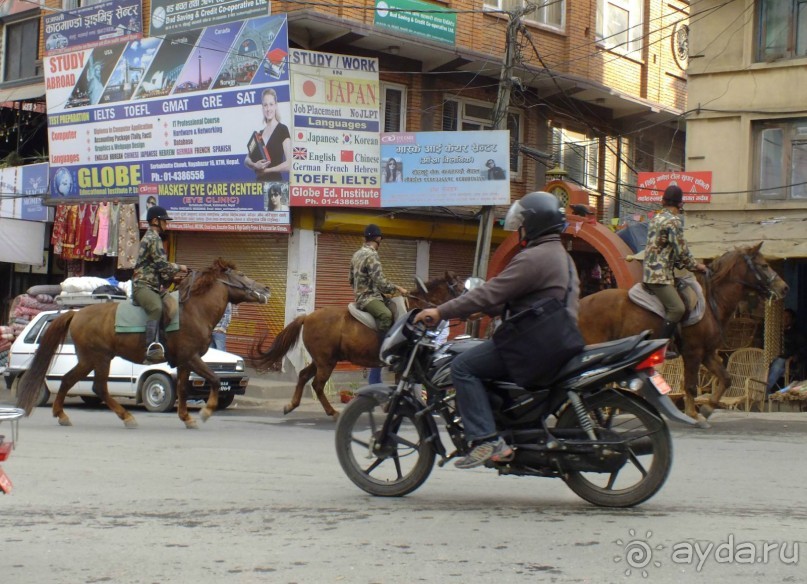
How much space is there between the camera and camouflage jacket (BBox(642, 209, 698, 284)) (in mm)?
12117

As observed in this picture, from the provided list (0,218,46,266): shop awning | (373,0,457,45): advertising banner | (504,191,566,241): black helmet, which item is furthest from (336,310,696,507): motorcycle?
(0,218,46,266): shop awning

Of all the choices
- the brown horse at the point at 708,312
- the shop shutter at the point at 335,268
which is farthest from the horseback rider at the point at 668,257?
the shop shutter at the point at 335,268

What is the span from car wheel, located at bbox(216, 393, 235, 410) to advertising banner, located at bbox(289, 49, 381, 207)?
435 cm

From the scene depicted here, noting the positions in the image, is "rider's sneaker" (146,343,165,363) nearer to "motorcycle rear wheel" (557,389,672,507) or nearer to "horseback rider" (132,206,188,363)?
"horseback rider" (132,206,188,363)

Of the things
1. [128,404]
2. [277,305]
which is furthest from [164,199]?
[128,404]

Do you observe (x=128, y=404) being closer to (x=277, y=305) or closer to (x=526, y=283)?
(x=277, y=305)

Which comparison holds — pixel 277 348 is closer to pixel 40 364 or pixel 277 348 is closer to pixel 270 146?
pixel 40 364

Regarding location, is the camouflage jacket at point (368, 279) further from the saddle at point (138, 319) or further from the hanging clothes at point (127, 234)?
the hanging clothes at point (127, 234)

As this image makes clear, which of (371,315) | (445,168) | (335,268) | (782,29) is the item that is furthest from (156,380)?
(782,29)

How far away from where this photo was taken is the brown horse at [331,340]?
554 inches

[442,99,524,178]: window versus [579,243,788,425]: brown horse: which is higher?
[442,99,524,178]: window

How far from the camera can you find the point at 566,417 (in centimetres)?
653

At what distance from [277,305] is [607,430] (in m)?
15.7

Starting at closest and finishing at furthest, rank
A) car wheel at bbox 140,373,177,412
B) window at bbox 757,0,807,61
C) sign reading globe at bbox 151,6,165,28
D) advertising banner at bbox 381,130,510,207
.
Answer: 1. car wheel at bbox 140,373,177,412
2. window at bbox 757,0,807,61
3. advertising banner at bbox 381,130,510,207
4. sign reading globe at bbox 151,6,165,28
